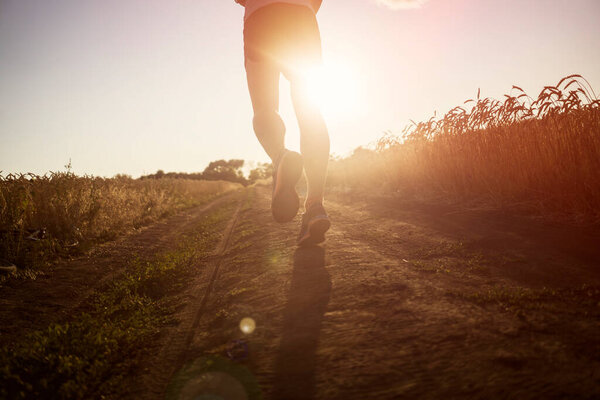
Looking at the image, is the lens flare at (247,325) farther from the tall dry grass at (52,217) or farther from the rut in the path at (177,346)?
the tall dry grass at (52,217)

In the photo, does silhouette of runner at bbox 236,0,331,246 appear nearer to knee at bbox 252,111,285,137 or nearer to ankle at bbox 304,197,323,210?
ankle at bbox 304,197,323,210

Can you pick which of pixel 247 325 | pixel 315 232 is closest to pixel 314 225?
pixel 315 232

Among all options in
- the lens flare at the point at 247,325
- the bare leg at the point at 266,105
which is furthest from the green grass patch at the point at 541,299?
the bare leg at the point at 266,105

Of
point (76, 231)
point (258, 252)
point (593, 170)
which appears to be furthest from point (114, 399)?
point (76, 231)

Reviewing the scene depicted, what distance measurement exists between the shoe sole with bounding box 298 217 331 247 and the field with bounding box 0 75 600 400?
104mm

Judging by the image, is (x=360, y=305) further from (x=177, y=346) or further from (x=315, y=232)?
(x=315, y=232)

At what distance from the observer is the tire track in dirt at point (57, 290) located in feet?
5.27

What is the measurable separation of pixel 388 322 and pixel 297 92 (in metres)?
1.70

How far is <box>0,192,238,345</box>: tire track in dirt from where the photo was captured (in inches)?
63.2

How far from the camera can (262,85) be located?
8.05 feet

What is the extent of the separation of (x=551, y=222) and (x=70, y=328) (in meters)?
3.11

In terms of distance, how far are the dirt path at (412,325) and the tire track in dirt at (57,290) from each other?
2.93 ft

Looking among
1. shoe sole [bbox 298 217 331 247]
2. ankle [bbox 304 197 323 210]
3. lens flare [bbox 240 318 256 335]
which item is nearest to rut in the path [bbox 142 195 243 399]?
lens flare [bbox 240 318 256 335]

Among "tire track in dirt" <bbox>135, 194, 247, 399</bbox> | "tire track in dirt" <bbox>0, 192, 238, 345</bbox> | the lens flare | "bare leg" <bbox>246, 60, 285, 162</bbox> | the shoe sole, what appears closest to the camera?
"tire track in dirt" <bbox>135, 194, 247, 399</bbox>
